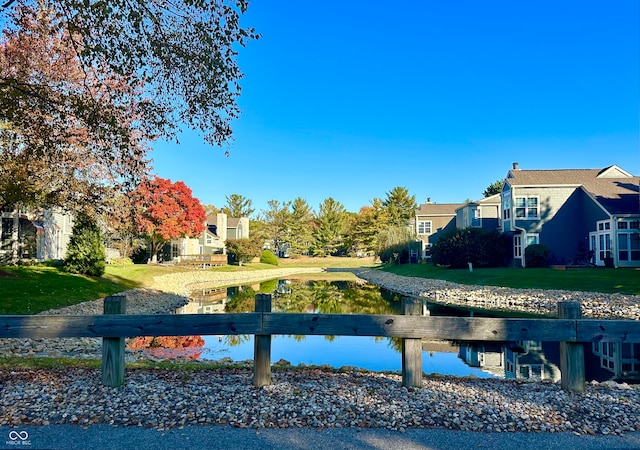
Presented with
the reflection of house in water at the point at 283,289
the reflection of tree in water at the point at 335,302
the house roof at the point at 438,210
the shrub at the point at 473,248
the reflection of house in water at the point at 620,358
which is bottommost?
the reflection of house in water at the point at 283,289

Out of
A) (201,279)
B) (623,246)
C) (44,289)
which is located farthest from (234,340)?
(623,246)

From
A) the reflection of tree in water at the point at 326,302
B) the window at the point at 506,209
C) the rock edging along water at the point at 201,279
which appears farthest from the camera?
the window at the point at 506,209

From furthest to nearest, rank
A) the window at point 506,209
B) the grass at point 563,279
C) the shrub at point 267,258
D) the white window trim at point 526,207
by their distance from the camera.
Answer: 1. the shrub at point 267,258
2. the window at point 506,209
3. the white window trim at point 526,207
4. the grass at point 563,279

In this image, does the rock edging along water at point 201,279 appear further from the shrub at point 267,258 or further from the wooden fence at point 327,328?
the wooden fence at point 327,328

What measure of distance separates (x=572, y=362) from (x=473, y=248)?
25.6 meters

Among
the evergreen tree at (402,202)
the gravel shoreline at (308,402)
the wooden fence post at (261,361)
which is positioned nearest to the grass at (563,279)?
the gravel shoreline at (308,402)

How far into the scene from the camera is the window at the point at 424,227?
142 feet

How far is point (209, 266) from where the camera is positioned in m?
41.0

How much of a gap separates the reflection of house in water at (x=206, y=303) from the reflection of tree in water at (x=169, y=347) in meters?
4.25

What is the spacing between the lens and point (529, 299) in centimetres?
1770

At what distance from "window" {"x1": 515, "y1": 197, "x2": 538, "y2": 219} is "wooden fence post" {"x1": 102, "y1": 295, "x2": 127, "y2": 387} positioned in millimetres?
28915

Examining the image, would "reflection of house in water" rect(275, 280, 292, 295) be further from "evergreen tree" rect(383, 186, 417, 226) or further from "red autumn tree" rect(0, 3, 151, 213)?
"evergreen tree" rect(383, 186, 417, 226)

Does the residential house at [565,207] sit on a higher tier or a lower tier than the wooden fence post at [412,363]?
higher

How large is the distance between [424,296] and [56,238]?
22.3 m
